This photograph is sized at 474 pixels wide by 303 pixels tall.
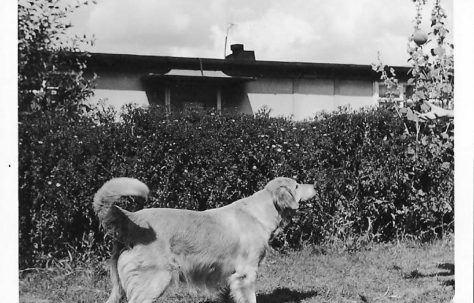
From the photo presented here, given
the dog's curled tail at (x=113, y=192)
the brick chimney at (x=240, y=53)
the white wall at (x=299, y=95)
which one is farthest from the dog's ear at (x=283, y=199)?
the brick chimney at (x=240, y=53)

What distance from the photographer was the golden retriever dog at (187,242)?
498 centimetres

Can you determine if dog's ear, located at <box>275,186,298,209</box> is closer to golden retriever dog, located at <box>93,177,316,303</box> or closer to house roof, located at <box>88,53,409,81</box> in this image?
golden retriever dog, located at <box>93,177,316,303</box>

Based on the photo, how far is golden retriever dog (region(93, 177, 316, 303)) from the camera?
498 centimetres

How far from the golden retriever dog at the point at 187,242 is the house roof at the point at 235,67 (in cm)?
875

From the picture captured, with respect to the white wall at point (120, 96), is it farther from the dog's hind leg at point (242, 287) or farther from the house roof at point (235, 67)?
the dog's hind leg at point (242, 287)

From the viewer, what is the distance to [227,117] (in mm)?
8250

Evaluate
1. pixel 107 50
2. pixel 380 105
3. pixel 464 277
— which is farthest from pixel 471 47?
pixel 107 50

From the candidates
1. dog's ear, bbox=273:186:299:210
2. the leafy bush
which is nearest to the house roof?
the leafy bush

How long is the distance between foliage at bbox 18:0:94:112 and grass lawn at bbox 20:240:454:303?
2274 millimetres

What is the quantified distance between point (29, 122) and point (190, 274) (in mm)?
3172

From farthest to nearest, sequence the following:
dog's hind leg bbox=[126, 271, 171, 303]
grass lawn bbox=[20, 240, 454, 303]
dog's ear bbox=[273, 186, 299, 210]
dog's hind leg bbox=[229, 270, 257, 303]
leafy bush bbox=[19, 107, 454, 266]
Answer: leafy bush bbox=[19, 107, 454, 266], grass lawn bbox=[20, 240, 454, 303], dog's ear bbox=[273, 186, 299, 210], dog's hind leg bbox=[229, 270, 257, 303], dog's hind leg bbox=[126, 271, 171, 303]

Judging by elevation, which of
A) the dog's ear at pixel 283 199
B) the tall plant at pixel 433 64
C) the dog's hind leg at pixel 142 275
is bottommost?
the dog's hind leg at pixel 142 275

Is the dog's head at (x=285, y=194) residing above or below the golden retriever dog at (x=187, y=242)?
above

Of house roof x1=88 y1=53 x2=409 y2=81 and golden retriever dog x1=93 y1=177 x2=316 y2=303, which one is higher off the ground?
house roof x1=88 y1=53 x2=409 y2=81
